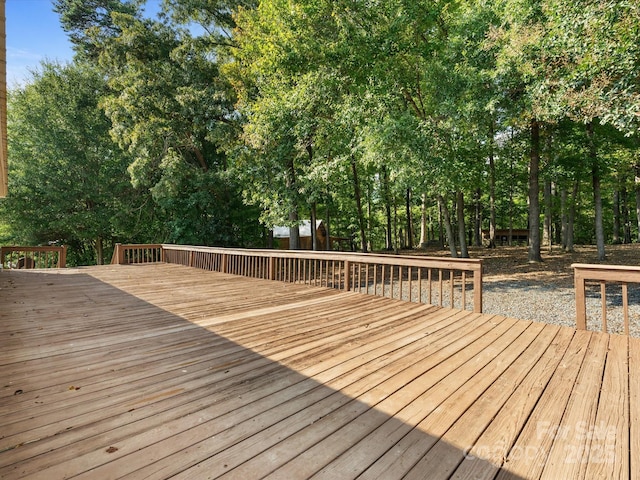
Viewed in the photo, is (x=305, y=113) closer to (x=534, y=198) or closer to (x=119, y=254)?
(x=119, y=254)

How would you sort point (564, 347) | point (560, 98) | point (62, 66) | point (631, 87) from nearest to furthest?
point (564, 347), point (631, 87), point (560, 98), point (62, 66)

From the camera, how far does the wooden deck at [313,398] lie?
1.42 meters

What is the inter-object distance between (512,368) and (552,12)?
21.6 ft

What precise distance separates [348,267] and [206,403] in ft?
12.0

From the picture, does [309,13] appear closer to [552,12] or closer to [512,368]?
[552,12]

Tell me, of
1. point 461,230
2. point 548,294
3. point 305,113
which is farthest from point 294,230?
point 548,294

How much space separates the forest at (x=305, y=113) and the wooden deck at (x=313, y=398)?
5182mm

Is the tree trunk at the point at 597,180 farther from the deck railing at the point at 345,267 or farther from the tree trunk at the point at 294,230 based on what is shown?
the tree trunk at the point at 294,230

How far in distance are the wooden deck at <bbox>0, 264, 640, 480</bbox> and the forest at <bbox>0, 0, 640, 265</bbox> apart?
5.18 m

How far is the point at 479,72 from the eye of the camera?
7445 mm

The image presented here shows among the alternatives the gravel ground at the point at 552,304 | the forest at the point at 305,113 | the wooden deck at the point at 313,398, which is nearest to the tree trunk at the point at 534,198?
the forest at the point at 305,113

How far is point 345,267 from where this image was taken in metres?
5.36

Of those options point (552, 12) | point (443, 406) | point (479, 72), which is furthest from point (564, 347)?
point (479, 72)

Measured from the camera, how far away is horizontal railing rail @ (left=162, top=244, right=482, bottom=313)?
4098mm
